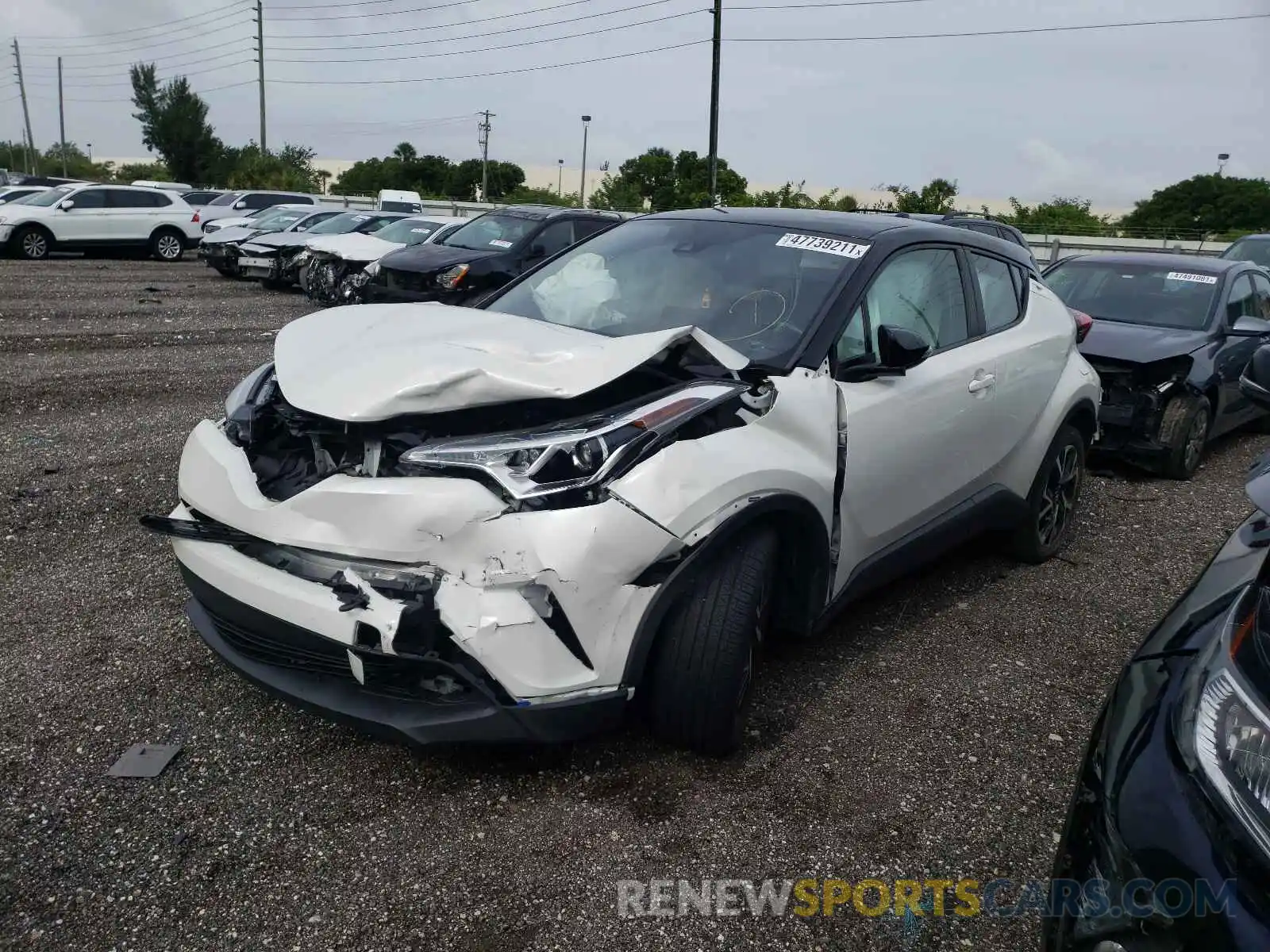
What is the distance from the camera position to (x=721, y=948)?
2.31 metres

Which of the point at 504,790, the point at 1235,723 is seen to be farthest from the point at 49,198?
the point at 1235,723

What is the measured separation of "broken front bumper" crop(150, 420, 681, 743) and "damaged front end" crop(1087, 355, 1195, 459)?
16.5 feet

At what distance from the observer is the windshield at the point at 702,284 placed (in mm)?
3486

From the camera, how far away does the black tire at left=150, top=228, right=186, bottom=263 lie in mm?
21156

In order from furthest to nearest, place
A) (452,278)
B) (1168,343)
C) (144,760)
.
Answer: (452,278) → (1168,343) → (144,760)

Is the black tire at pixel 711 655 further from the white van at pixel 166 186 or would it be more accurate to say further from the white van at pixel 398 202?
the white van at pixel 398 202

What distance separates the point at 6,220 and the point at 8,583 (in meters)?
18.9

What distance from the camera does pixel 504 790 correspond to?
2.83 m

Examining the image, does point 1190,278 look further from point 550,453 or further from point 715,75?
point 715,75

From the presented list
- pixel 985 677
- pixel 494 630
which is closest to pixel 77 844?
pixel 494 630

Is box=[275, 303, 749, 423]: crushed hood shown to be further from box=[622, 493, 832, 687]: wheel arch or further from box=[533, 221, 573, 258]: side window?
box=[533, 221, 573, 258]: side window

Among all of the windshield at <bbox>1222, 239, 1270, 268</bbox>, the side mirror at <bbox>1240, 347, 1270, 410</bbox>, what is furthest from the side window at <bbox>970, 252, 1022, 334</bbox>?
the windshield at <bbox>1222, 239, 1270, 268</bbox>

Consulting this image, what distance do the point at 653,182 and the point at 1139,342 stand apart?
Result: 167ft

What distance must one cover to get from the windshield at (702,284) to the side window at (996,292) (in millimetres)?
968
